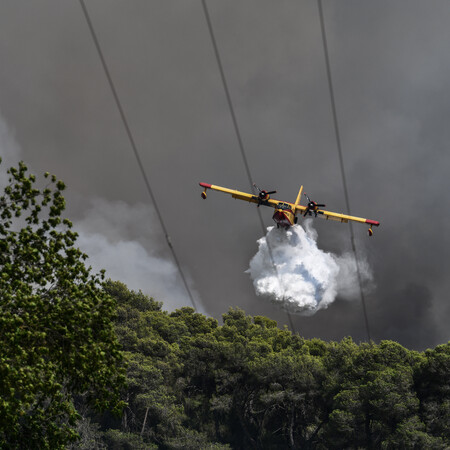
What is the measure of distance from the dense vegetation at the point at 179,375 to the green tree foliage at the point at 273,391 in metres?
0.15

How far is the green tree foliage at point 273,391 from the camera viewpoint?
58.7 meters

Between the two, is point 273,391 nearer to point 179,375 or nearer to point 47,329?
point 179,375

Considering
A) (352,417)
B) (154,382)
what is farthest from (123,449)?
(352,417)

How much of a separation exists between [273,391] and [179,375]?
41.2ft

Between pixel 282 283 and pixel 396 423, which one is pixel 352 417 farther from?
pixel 282 283

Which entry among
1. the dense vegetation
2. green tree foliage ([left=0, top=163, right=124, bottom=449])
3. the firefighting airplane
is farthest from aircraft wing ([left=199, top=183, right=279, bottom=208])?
green tree foliage ([left=0, top=163, right=124, bottom=449])

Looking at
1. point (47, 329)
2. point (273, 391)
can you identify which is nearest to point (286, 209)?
point (273, 391)

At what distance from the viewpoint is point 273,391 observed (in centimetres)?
7038

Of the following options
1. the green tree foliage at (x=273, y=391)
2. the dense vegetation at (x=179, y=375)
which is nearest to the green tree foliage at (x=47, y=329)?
the dense vegetation at (x=179, y=375)

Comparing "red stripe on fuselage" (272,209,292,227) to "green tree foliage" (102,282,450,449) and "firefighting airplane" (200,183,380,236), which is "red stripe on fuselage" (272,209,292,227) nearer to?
"firefighting airplane" (200,183,380,236)

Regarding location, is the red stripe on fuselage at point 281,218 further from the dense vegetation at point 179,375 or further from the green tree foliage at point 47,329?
the green tree foliage at point 47,329

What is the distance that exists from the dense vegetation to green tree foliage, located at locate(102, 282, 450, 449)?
148 mm

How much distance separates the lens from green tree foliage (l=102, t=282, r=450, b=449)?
193 feet

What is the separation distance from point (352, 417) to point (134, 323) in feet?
110
